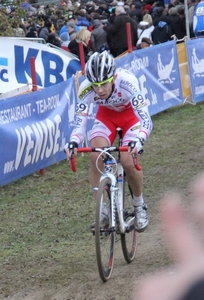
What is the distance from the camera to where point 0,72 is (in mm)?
10102

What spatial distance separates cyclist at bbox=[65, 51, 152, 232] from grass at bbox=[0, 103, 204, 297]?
0.80 metres

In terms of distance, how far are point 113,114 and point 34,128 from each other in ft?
11.1

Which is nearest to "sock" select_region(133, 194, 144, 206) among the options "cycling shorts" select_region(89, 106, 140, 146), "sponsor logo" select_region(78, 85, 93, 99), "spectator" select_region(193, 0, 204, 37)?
"cycling shorts" select_region(89, 106, 140, 146)

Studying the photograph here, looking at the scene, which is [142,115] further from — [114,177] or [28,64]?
[28,64]

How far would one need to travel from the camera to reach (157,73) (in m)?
13.0

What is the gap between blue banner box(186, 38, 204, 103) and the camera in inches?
546

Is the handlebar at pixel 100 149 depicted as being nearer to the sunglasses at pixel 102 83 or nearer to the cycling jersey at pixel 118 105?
the cycling jersey at pixel 118 105

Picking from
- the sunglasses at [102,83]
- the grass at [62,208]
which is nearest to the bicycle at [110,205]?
the grass at [62,208]

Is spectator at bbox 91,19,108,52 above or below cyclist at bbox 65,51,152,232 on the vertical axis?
below

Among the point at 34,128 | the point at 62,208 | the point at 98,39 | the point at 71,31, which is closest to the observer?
the point at 62,208

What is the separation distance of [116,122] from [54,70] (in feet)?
16.8

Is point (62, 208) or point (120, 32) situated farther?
point (120, 32)

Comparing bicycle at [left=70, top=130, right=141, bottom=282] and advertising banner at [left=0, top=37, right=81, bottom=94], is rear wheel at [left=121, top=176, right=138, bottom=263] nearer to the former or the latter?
bicycle at [left=70, top=130, right=141, bottom=282]

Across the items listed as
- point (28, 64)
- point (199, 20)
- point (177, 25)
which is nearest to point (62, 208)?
point (28, 64)
